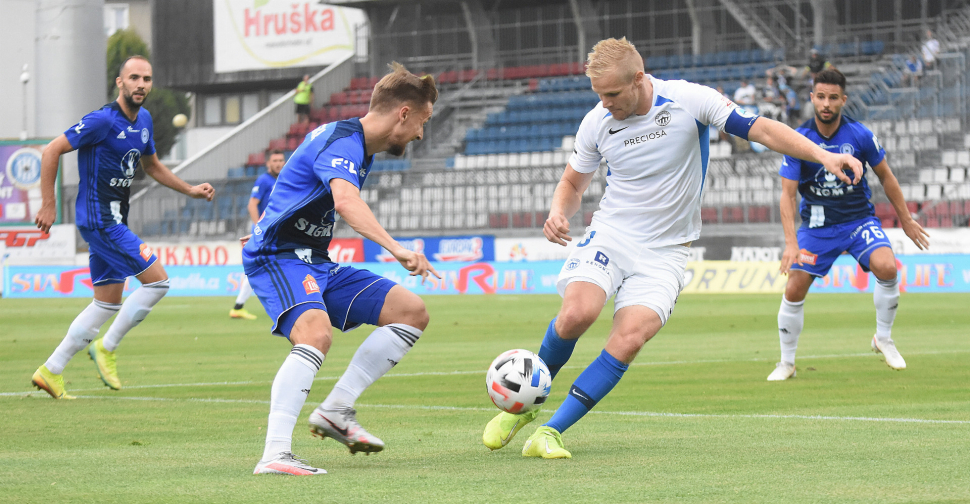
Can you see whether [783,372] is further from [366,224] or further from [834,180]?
[366,224]

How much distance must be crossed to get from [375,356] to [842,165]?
92.3 inches

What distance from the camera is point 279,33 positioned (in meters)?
48.0

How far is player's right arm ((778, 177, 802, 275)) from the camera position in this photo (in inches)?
358

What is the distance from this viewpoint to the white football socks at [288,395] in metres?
5.38

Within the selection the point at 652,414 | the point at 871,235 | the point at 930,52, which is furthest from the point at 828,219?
the point at 930,52

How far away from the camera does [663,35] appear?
126 ft

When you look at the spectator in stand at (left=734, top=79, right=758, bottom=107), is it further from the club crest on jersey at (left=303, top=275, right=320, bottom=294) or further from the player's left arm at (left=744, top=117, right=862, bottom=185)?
the club crest on jersey at (left=303, top=275, right=320, bottom=294)

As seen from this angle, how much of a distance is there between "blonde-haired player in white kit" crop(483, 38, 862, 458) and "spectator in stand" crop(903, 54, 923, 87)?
2497 cm

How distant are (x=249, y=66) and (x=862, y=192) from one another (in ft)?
137

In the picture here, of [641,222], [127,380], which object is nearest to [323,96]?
[127,380]

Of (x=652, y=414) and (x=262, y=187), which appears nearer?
(x=652, y=414)

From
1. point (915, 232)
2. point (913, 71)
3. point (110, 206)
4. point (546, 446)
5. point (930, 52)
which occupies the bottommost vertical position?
point (546, 446)

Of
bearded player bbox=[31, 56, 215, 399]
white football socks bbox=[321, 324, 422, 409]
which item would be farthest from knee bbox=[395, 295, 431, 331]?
bearded player bbox=[31, 56, 215, 399]

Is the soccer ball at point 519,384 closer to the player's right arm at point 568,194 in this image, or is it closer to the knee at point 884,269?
the player's right arm at point 568,194
